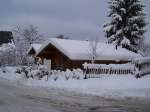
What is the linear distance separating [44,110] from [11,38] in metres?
54.7

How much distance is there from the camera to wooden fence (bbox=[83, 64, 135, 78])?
892 inches

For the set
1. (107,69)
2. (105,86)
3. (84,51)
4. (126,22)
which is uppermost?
(126,22)

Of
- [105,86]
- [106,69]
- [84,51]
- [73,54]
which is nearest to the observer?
[105,86]

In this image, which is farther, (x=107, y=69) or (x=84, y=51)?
(x=84, y=51)

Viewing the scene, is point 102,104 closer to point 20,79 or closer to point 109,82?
point 109,82

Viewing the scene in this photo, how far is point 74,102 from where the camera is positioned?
44.1 feet

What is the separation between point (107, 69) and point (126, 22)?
2102cm

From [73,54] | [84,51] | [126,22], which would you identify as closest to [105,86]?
[73,54]

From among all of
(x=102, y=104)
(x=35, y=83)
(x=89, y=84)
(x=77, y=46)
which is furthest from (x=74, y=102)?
(x=77, y=46)

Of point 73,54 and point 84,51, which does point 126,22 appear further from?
point 73,54

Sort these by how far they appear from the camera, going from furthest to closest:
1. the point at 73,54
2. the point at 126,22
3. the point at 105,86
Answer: the point at 126,22, the point at 73,54, the point at 105,86

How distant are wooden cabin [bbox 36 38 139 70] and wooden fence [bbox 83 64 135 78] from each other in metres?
3.84

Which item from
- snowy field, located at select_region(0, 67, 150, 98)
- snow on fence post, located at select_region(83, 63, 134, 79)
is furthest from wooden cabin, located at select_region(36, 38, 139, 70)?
snowy field, located at select_region(0, 67, 150, 98)

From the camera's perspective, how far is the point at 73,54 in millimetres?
26438
